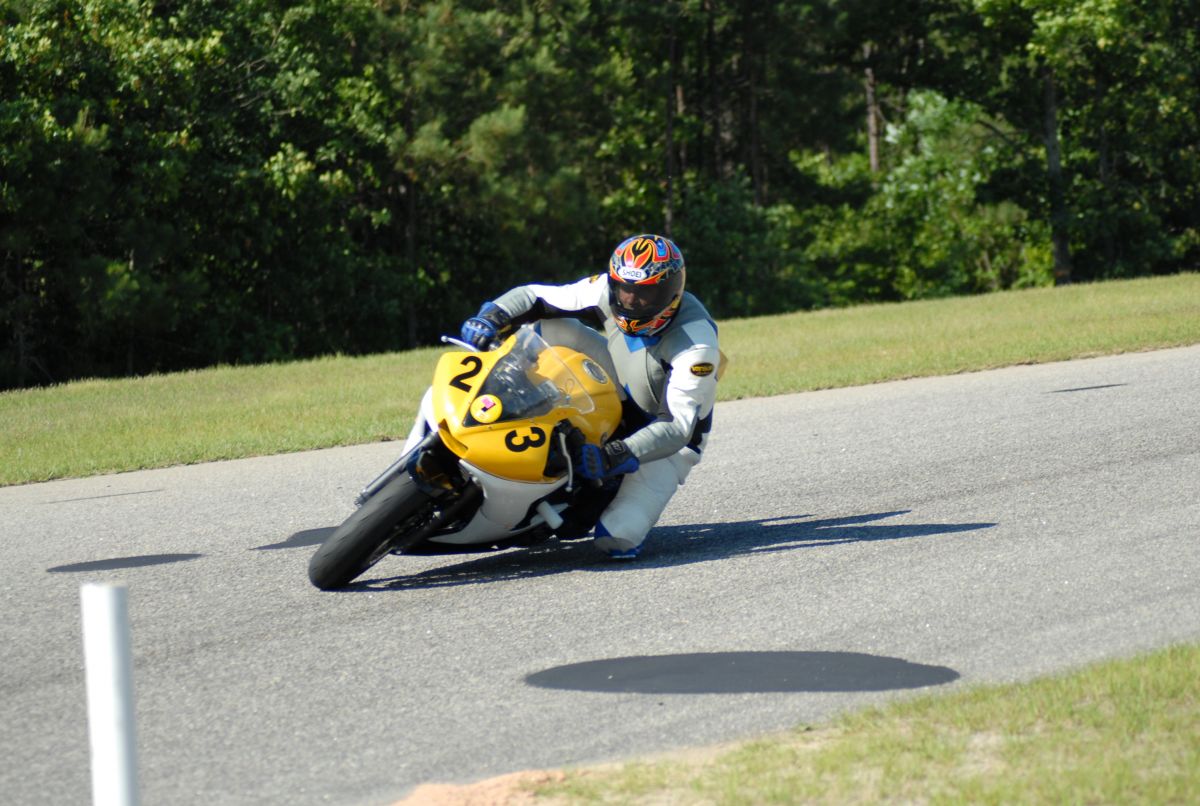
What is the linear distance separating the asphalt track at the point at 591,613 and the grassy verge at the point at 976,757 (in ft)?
1.08

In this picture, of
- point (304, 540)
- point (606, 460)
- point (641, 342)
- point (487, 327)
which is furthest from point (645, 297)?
point (304, 540)

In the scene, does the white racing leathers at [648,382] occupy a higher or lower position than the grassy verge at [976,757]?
higher

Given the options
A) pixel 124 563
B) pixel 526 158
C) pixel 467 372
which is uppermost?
pixel 526 158

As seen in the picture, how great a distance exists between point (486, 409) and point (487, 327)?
641 mm

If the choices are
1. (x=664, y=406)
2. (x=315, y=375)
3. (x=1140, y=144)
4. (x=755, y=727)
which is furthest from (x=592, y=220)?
(x=755, y=727)

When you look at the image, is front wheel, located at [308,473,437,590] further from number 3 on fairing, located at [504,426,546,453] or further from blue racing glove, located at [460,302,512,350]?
blue racing glove, located at [460,302,512,350]

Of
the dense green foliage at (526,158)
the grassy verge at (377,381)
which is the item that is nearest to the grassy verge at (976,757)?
the grassy verge at (377,381)

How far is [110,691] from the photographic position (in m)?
3.40

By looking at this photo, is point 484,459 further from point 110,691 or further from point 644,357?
point 110,691

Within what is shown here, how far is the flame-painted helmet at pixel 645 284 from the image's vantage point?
7.30 metres

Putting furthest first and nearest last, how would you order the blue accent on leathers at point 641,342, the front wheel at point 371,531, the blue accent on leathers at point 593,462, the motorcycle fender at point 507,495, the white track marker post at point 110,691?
1. the blue accent on leathers at point 641,342
2. the blue accent on leathers at point 593,462
3. the motorcycle fender at point 507,495
4. the front wheel at point 371,531
5. the white track marker post at point 110,691

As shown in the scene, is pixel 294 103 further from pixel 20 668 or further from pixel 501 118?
pixel 20 668

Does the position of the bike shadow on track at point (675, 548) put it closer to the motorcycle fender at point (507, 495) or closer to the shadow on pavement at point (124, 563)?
the motorcycle fender at point (507, 495)

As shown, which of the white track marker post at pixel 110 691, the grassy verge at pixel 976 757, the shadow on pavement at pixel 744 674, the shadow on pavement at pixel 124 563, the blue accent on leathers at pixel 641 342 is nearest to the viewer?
the white track marker post at pixel 110 691
